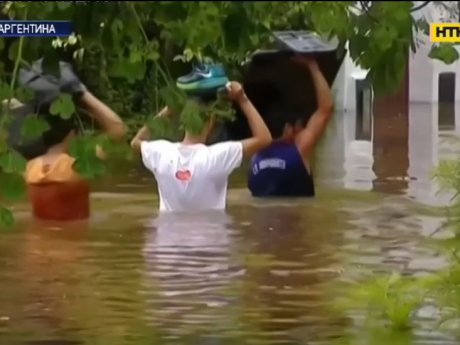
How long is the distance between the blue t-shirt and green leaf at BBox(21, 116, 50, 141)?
6352mm

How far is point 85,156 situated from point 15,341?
211 cm

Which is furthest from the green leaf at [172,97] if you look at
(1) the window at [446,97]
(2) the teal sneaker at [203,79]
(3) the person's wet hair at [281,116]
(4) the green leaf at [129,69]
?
(1) the window at [446,97]

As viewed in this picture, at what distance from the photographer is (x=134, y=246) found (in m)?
9.99

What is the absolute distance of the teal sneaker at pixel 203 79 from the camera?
588cm

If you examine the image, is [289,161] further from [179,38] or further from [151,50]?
[179,38]

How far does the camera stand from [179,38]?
187 inches

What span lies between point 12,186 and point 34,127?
0.21 m

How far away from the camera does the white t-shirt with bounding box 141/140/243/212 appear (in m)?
10.5

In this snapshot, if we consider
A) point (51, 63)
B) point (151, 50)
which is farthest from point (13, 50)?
point (151, 50)

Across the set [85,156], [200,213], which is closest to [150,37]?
[85,156]

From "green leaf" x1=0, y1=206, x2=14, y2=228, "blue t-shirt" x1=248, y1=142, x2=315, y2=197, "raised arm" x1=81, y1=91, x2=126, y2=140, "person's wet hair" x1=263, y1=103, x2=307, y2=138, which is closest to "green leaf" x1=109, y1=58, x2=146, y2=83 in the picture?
"green leaf" x1=0, y1=206, x2=14, y2=228

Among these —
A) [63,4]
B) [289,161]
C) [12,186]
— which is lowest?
[289,161]

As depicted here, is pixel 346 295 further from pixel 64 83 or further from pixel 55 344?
pixel 64 83

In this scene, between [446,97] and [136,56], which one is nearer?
[136,56]
